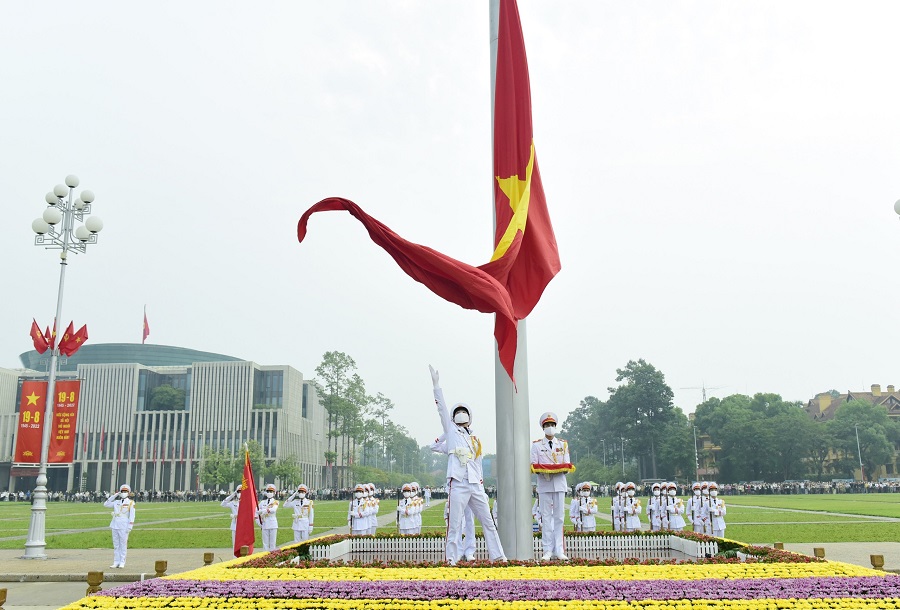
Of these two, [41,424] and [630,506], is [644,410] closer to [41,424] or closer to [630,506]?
[630,506]

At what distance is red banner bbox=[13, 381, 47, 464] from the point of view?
18516 millimetres

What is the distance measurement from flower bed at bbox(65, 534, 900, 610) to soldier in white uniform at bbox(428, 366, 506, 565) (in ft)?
5.67

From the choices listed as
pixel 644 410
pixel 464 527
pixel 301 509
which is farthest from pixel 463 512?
pixel 644 410

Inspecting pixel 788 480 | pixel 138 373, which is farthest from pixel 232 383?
pixel 788 480

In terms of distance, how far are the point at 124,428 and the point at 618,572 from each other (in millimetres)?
75864

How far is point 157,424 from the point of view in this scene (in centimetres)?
7512

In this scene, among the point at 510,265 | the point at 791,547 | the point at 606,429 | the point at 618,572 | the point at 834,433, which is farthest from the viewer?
the point at 606,429

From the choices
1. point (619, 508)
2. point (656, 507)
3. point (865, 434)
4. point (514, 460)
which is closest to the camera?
point (514, 460)

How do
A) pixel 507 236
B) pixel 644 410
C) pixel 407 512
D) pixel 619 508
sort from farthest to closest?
pixel 644 410 < pixel 619 508 < pixel 407 512 < pixel 507 236

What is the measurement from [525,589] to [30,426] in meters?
16.7

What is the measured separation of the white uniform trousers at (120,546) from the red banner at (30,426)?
4.10 metres

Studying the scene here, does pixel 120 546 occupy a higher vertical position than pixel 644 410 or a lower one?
lower

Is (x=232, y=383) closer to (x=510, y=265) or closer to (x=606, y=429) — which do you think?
(x=606, y=429)

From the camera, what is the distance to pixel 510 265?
993 centimetres
